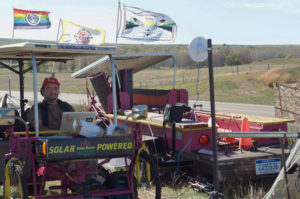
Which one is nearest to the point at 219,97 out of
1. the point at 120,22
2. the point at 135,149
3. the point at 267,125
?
the point at 120,22

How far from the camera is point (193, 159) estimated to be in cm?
766

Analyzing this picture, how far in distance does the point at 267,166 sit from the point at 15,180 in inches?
147

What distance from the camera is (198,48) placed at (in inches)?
214

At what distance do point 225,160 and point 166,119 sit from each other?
1.26 meters

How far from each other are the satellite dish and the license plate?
2.64m

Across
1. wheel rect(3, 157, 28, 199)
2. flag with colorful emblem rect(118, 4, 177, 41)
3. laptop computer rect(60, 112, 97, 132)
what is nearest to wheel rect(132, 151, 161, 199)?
laptop computer rect(60, 112, 97, 132)

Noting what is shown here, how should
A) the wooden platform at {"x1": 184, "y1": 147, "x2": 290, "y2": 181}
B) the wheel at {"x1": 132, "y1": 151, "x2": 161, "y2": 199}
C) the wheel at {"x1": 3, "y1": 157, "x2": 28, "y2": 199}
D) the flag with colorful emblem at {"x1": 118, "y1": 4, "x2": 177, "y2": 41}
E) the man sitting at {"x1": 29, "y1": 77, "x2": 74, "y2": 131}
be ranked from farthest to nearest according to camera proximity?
the flag with colorful emblem at {"x1": 118, "y1": 4, "x2": 177, "y2": 41}, the wooden platform at {"x1": 184, "y1": 147, "x2": 290, "y2": 181}, the man sitting at {"x1": 29, "y1": 77, "x2": 74, "y2": 131}, the wheel at {"x1": 132, "y1": 151, "x2": 161, "y2": 199}, the wheel at {"x1": 3, "y1": 157, "x2": 28, "y2": 199}

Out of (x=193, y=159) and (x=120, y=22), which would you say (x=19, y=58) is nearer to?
(x=193, y=159)

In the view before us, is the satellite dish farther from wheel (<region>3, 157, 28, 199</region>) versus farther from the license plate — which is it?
the license plate

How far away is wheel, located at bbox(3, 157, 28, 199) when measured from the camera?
5645mm

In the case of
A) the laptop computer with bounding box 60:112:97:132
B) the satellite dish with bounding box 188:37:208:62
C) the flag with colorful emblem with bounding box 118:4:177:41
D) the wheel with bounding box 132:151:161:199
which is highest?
the flag with colorful emblem with bounding box 118:4:177:41

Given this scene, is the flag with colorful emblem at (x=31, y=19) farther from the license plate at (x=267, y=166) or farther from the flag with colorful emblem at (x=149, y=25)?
the license plate at (x=267, y=166)

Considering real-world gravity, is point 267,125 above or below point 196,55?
below

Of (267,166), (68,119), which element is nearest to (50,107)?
(68,119)
